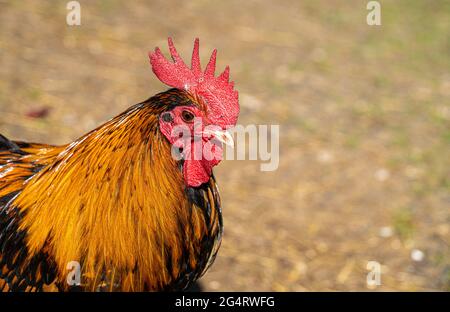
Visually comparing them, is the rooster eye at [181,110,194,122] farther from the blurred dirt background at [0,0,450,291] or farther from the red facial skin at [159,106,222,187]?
the blurred dirt background at [0,0,450,291]

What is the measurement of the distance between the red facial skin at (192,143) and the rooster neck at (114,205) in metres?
0.05

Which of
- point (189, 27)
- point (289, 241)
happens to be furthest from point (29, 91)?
point (289, 241)

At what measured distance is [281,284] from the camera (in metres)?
4.37

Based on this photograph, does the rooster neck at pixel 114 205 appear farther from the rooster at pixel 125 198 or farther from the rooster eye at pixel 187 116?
the rooster eye at pixel 187 116

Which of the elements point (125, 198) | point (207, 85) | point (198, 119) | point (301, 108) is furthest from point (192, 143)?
point (301, 108)

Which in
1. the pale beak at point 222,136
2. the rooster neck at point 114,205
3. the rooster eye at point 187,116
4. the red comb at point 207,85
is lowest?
the rooster neck at point 114,205

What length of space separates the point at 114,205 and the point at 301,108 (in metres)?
4.01

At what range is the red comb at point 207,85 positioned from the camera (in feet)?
9.23

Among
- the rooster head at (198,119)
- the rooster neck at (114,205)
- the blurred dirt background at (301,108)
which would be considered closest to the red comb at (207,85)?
the rooster head at (198,119)

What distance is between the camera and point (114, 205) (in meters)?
2.74

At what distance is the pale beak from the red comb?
47mm

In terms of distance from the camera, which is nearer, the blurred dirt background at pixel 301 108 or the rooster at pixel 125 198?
the rooster at pixel 125 198
